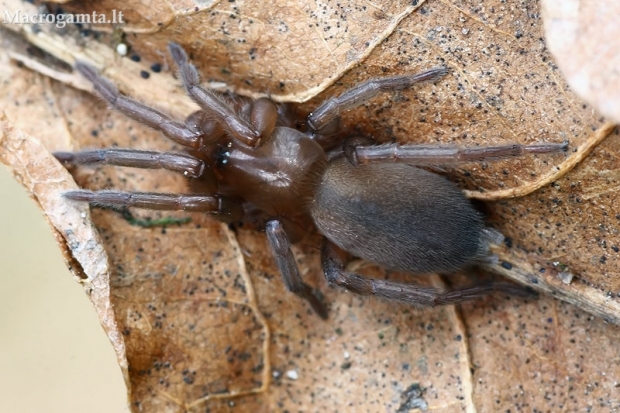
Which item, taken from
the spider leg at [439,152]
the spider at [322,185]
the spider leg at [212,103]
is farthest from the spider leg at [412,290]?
the spider leg at [212,103]

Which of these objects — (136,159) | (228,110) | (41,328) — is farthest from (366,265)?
(41,328)

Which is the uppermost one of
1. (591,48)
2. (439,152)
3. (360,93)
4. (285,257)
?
(360,93)

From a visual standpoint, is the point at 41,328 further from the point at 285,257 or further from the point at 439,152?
the point at 439,152

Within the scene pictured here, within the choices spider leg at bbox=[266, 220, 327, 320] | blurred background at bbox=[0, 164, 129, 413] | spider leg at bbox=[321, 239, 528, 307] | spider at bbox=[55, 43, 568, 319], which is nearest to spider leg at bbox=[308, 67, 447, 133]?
spider at bbox=[55, 43, 568, 319]

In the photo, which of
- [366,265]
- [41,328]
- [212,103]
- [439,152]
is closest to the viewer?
[439,152]

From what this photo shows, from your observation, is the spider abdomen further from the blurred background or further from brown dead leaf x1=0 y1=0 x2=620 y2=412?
the blurred background

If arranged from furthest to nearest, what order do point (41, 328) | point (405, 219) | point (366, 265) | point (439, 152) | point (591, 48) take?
point (41, 328) → point (366, 265) → point (405, 219) → point (439, 152) → point (591, 48)

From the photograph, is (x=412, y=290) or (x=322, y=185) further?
(x=322, y=185)

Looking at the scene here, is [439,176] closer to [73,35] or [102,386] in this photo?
[73,35]
